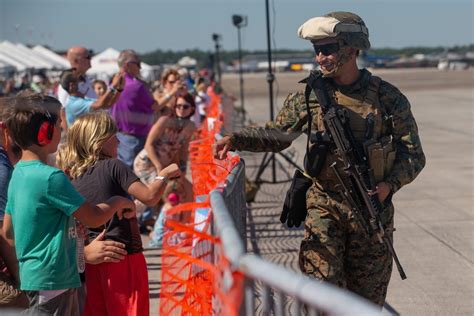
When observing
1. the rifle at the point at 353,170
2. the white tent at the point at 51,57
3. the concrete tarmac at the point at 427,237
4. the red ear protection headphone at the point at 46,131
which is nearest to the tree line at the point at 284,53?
the concrete tarmac at the point at 427,237

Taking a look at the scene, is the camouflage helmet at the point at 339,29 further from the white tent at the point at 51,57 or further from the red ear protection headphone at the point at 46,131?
the white tent at the point at 51,57

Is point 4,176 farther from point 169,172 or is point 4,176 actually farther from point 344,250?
point 344,250

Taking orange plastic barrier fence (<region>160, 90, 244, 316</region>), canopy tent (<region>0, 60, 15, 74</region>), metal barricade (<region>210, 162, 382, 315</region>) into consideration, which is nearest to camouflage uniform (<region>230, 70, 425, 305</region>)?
orange plastic barrier fence (<region>160, 90, 244, 316</region>)

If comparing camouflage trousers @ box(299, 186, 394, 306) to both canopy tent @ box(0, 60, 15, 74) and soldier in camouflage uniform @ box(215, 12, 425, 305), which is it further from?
canopy tent @ box(0, 60, 15, 74)

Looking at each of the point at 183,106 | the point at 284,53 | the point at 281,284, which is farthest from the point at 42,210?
the point at 284,53

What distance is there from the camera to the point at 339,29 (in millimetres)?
4172

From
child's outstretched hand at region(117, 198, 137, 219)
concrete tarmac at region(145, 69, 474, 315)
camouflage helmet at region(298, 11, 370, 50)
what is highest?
camouflage helmet at region(298, 11, 370, 50)

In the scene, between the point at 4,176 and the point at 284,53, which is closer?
the point at 4,176

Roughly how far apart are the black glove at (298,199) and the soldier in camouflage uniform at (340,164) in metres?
0.07

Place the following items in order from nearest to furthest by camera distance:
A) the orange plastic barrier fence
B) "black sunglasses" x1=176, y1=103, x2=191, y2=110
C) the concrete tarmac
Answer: the orange plastic barrier fence < the concrete tarmac < "black sunglasses" x1=176, y1=103, x2=191, y2=110

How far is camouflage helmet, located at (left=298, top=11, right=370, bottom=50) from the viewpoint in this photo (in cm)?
417

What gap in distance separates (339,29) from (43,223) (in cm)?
170

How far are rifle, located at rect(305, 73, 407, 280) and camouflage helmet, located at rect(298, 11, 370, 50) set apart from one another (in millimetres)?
→ 253

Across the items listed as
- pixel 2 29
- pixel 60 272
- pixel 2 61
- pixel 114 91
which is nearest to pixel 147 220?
pixel 114 91
